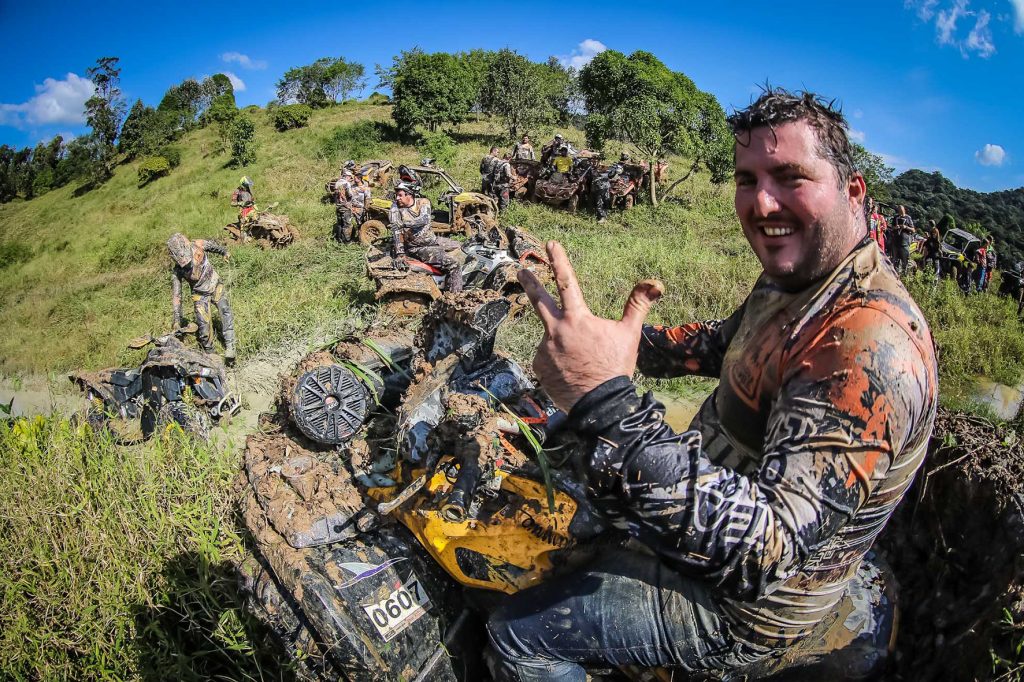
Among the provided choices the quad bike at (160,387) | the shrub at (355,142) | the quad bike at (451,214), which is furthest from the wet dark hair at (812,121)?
the shrub at (355,142)

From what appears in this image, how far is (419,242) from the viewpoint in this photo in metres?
9.36

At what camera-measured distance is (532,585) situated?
1708mm

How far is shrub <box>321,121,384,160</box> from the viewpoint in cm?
2658

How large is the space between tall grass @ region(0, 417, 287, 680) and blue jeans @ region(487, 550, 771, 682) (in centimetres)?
104

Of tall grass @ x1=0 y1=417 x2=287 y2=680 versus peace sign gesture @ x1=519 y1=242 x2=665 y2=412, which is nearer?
peace sign gesture @ x1=519 y1=242 x2=665 y2=412

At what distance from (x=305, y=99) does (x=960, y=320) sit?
46.3 m

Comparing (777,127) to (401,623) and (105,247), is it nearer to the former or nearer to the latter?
(401,623)

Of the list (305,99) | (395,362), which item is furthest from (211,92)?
(395,362)

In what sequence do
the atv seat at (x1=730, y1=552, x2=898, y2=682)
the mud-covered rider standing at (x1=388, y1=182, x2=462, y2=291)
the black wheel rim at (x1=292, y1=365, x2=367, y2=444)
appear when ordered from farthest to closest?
the mud-covered rider standing at (x1=388, y1=182, x2=462, y2=291)
the black wheel rim at (x1=292, y1=365, x2=367, y2=444)
the atv seat at (x1=730, y1=552, x2=898, y2=682)

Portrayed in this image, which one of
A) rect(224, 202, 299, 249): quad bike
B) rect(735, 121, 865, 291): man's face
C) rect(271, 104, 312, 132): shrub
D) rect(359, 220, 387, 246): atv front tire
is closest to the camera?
rect(735, 121, 865, 291): man's face

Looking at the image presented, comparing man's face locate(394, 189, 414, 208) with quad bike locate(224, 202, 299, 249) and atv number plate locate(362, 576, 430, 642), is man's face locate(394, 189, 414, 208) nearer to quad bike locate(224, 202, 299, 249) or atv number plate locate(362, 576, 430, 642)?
quad bike locate(224, 202, 299, 249)

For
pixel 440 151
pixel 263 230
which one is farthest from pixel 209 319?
pixel 440 151

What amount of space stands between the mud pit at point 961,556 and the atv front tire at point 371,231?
13.1 metres

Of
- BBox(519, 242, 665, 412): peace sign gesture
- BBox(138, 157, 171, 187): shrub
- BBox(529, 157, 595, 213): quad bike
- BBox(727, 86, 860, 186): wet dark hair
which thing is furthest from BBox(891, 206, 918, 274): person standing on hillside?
BBox(138, 157, 171, 187): shrub
